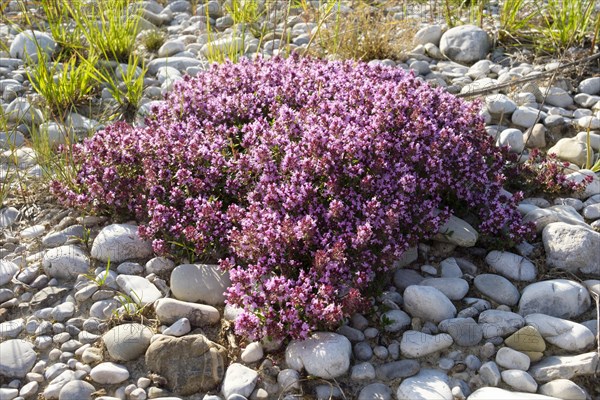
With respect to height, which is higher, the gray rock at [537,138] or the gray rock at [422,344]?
the gray rock at [537,138]


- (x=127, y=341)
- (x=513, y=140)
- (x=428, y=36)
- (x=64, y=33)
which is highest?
(x=64, y=33)

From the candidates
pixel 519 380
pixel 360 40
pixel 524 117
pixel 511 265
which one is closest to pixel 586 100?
pixel 524 117

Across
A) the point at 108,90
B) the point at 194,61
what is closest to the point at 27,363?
the point at 108,90

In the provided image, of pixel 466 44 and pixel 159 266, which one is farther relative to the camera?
pixel 466 44

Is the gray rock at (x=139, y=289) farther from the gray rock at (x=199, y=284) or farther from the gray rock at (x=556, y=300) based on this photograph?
the gray rock at (x=556, y=300)

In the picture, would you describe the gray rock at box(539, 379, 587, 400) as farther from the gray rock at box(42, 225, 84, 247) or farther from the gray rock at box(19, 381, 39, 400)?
the gray rock at box(42, 225, 84, 247)

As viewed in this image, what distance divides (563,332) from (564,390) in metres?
0.39

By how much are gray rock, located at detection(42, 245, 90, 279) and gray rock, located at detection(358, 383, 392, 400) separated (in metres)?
1.82

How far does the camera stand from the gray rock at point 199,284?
3.84 m

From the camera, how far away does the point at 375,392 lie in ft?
10.8

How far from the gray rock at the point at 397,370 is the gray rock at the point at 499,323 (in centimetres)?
45

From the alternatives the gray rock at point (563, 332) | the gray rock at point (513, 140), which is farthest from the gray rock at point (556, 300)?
the gray rock at point (513, 140)

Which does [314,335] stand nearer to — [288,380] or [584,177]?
[288,380]

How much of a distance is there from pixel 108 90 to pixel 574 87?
3984 mm
